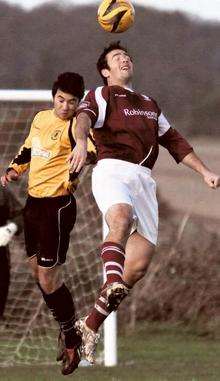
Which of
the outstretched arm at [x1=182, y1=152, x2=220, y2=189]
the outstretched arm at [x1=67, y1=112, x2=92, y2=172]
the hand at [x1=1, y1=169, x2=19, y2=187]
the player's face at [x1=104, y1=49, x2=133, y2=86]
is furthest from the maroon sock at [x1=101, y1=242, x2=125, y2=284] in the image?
the hand at [x1=1, y1=169, x2=19, y2=187]

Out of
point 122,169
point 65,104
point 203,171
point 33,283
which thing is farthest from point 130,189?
point 33,283

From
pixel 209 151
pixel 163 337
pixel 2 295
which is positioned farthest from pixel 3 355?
pixel 209 151

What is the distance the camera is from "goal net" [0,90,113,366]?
15.4 m

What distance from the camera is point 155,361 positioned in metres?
14.8

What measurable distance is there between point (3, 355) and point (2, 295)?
868mm

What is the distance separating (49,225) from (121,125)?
4.16 feet

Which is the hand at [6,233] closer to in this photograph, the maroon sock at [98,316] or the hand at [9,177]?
the hand at [9,177]

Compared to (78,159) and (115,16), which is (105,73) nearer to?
(115,16)

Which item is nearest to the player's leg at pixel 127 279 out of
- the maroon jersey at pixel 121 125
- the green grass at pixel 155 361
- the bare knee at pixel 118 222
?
the bare knee at pixel 118 222

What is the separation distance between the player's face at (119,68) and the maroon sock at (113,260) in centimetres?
119

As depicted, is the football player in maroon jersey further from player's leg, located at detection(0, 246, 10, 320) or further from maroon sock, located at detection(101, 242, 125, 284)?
player's leg, located at detection(0, 246, 10, 320)

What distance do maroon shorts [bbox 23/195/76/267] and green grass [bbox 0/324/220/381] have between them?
1.04 metres

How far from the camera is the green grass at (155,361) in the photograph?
13.2m

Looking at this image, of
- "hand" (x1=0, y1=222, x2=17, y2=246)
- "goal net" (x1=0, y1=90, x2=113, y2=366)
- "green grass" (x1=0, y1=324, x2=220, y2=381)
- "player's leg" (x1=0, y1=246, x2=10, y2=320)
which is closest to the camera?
"green grass" (x1=0, y1=324, x2=220, y2=381)
